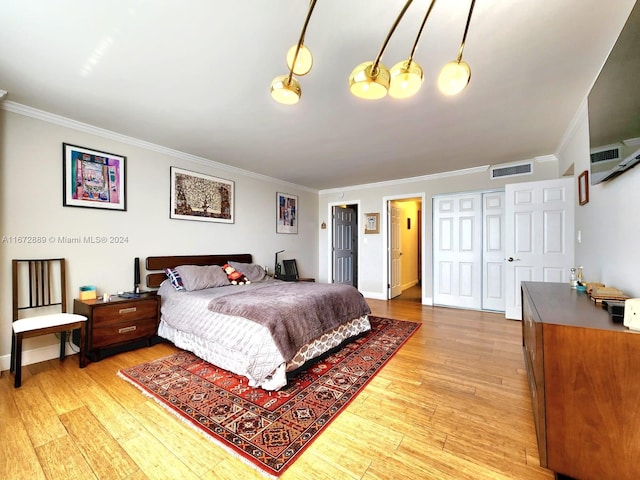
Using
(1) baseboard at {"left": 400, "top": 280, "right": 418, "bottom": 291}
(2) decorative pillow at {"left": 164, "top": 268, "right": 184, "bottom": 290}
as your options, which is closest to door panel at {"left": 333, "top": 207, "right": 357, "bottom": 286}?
(1) baseboard at {"left": 400, "top": 280, "right": 418, "bottom": 291}

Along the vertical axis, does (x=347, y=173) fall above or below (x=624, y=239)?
above

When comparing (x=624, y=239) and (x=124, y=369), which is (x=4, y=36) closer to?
(x=124, y=369)

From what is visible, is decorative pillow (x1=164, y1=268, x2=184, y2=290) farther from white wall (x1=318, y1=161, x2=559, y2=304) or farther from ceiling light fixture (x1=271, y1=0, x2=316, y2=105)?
white wall (x1=318, y1=161, x2=559, y2=304)

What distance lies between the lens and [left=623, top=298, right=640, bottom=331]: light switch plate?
3.57 feet

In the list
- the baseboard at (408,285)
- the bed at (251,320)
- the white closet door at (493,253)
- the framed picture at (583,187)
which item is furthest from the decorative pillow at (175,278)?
the baseboard at (408,285)

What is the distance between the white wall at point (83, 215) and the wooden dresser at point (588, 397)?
3.84 m

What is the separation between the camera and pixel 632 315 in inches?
43.6

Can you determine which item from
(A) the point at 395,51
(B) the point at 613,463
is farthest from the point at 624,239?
(A) the point at 395,51

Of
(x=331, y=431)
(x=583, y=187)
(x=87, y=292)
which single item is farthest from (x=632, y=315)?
(x=87, y=292)

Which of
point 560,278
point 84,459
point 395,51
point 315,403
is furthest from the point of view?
point 560,278

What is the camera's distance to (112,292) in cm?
310

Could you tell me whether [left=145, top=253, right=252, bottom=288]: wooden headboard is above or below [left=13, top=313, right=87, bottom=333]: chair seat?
above

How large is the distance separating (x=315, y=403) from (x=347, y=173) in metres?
3.77

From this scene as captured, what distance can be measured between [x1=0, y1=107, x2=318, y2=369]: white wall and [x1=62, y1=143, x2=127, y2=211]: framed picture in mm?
58
